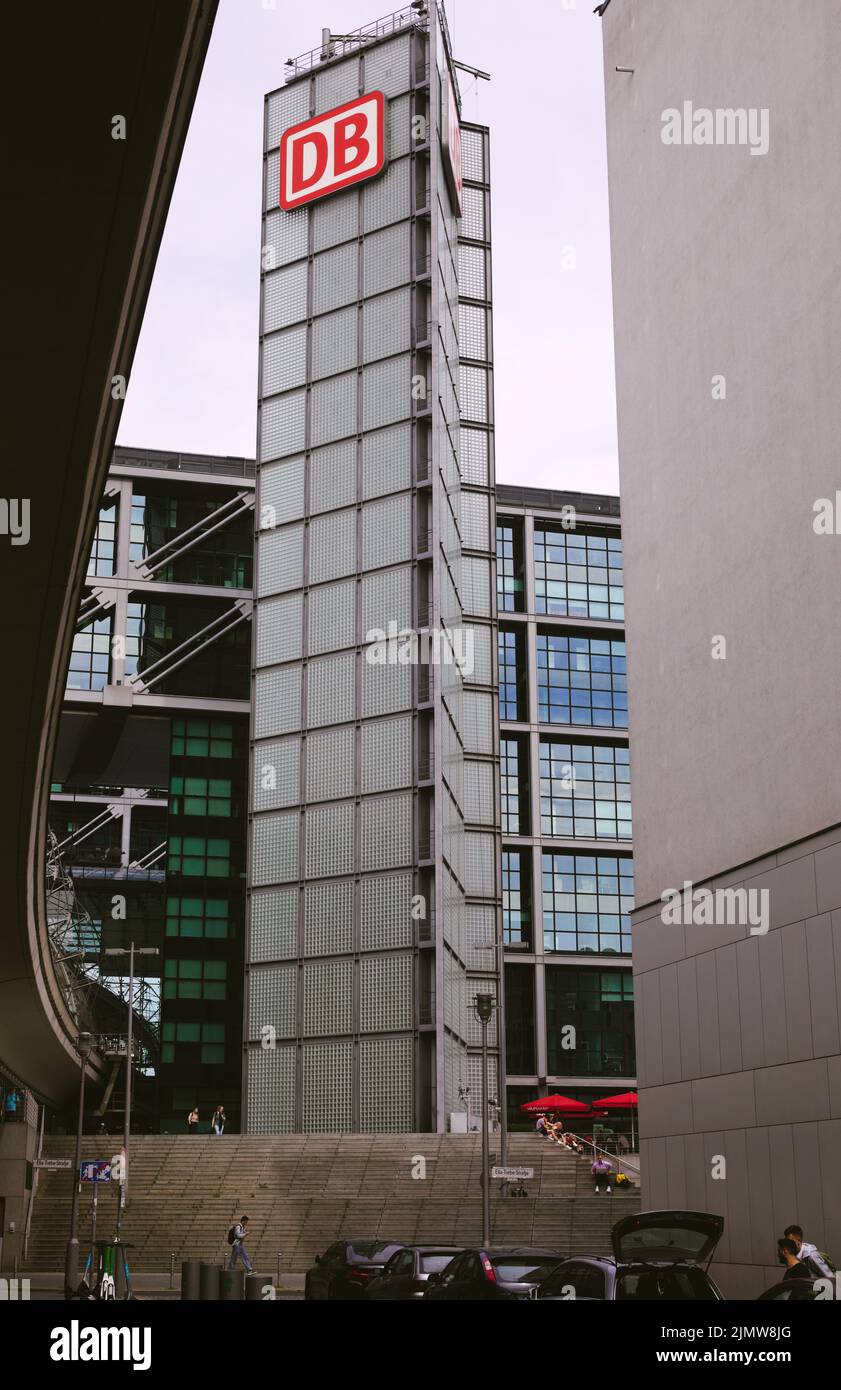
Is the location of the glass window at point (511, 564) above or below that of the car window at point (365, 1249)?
above

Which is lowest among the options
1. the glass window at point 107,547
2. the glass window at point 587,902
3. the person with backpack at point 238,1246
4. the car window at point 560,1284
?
the person with backpack at point 238,1246

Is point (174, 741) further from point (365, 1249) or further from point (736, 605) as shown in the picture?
point (365, 1249)

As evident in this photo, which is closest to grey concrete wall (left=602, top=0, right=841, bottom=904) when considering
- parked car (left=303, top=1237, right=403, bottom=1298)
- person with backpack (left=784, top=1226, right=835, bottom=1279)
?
parked car (left=303, top=1237, right=403, bottom=1298)

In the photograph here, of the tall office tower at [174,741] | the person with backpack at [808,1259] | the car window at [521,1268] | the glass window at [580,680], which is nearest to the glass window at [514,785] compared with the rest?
the glass window at [580,680]

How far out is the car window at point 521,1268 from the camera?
2000 cm

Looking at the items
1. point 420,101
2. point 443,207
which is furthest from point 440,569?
point 420,101

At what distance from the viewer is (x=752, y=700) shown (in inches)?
1195

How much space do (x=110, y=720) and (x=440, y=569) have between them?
23.7m

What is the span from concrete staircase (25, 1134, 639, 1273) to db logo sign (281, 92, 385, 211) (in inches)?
1671

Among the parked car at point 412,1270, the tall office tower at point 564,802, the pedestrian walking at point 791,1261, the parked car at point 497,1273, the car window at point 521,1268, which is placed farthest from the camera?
the tall office tower at point 564,802

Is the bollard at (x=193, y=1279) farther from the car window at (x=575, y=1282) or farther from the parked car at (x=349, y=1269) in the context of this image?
the car window at (x=575, y=1282)

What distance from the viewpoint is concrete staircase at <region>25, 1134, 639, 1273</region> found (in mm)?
47375

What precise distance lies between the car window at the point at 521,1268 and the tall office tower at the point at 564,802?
67856mm

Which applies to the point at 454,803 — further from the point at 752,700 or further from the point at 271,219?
the point at 752,700
